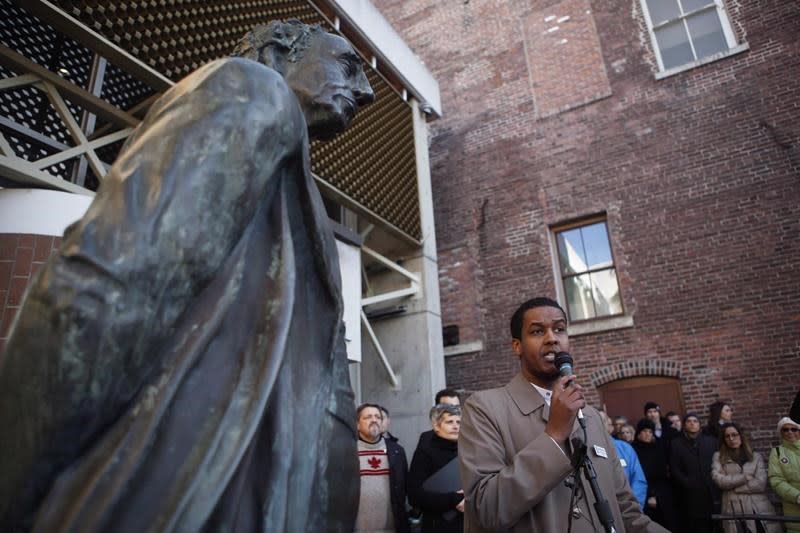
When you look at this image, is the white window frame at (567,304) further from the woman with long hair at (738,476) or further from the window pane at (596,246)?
the woman with long hair at (738,476)

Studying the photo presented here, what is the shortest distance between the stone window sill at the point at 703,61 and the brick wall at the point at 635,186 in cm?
9

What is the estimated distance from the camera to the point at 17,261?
3531 millimetres

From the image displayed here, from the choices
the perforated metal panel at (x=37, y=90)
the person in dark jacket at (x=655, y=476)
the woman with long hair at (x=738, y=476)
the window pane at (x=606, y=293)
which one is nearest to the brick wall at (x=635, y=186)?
the window pane at (x=606, y=293)

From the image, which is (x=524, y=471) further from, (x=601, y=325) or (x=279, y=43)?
(x=601, y=325)

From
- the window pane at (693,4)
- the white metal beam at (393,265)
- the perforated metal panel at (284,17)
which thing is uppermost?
the window pane at (693,4)

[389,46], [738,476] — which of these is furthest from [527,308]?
[389,46]

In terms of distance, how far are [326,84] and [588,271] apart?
917 centimetres

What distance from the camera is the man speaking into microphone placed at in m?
1.75

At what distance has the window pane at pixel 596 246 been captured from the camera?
9.49 m

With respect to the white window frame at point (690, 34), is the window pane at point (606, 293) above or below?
below

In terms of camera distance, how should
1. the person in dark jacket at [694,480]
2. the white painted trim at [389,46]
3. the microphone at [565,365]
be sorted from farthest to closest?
1. the white painted trim at [389,46]
2. the person in dark jacket at [694,480]
3. the microphone at [565,365]

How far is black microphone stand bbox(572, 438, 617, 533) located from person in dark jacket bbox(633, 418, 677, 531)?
16.0 ft

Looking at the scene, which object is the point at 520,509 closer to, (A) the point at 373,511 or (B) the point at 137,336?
(B) the point at 137,336

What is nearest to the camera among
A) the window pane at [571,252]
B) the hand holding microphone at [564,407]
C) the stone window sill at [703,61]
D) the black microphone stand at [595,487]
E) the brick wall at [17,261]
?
the black microphone stand at [595,487]
